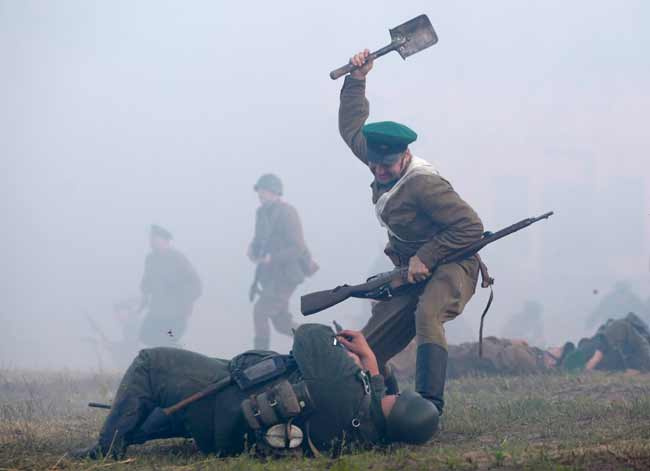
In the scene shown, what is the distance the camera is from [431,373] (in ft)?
17.9

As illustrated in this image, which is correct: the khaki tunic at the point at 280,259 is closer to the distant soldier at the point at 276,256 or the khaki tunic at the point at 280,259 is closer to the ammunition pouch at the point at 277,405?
the distant soldier at the point at 276,256

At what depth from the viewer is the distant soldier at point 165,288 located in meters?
16.7

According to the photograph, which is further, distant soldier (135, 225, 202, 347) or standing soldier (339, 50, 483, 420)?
distant soldier (135, 225, 202, 347)

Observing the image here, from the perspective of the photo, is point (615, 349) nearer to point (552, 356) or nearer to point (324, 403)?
point (552, 356)

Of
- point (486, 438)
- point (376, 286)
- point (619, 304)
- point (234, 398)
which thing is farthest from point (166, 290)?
point (234, 398)

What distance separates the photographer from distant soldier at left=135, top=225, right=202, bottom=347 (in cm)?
1667

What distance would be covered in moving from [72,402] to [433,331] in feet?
15.4

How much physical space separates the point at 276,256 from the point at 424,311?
27.2 feet

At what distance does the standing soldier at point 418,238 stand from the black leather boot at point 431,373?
0.01 m

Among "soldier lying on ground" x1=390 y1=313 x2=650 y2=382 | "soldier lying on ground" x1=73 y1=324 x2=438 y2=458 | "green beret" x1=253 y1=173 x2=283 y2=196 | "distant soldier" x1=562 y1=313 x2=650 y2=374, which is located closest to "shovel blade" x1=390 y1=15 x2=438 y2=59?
"soldier lying on ground" x1=73 y1=324 x2=438 y2=458

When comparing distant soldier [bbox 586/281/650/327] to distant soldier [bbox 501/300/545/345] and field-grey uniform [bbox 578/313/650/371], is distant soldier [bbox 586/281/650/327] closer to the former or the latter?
distant soldier [bbox 501/300/545/345]

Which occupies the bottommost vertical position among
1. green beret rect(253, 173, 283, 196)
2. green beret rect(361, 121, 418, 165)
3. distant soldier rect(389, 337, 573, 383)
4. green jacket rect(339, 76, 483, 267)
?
distant soldier rect(389, 337, 573, 383)

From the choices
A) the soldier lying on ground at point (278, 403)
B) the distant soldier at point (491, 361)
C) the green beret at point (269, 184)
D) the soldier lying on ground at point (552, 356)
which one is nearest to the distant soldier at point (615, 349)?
the soldier lying on ground at point (552, 356)

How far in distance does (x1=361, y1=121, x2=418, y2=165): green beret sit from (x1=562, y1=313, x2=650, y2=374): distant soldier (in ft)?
16.1
